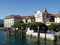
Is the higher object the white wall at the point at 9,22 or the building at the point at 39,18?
the building at the point at 39,18

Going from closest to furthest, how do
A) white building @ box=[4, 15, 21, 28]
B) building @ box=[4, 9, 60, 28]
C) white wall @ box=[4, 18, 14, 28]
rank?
1. building @ box=[4, 9, 60, 28]
2. white building @ box=[4, 15, 21, 28]
3. white wall @ box=[4, 18, 14, 28]

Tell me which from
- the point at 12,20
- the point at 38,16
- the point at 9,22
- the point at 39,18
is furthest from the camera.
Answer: the point at 9,22

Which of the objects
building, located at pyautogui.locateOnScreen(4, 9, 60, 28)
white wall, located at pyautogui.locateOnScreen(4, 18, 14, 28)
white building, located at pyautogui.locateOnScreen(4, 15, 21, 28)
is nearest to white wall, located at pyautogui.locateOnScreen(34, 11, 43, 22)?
building, located at pyautogui.locateOnScreen(4, 9, 60, 28)

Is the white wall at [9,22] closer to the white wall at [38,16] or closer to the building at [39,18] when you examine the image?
the building at [39,18]

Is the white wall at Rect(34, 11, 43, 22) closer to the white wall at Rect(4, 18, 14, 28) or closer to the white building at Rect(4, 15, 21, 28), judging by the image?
the white building at Rect(4, 15, 21, 28)

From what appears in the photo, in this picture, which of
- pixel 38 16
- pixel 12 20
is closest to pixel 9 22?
pixel 12 20

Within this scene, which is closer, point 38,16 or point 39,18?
point 39,18

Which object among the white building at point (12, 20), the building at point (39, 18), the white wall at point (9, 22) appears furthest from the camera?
the white wall at point (9, 22)

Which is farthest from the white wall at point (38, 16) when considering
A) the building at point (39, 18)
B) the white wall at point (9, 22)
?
the white wall at point (9, 22)

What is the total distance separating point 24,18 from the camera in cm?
12075

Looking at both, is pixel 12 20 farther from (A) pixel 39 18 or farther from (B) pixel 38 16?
(A) pixel 39 18

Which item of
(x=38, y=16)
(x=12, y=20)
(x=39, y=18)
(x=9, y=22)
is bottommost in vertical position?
(x=9, y=22)

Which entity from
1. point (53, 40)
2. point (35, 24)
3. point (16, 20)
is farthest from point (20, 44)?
point (16, 20)

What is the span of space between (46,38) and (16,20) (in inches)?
2787
